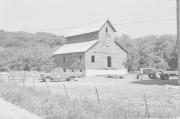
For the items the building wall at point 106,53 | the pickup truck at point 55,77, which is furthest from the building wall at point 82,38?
the pickup truck at point 55,77

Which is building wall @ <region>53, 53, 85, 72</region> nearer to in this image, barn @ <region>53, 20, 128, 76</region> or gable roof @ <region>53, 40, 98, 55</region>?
barn @ <region>53, 20, 128, 76</region>

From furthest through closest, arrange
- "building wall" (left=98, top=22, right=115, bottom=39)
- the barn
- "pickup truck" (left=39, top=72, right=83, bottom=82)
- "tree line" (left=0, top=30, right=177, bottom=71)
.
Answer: "tree line" (left=0, top=30, right=177, bottom=71)
"building wall" (left=98, top=22, right=115, bottom=39)
the barn
"pickup truck" (left=39, top=72, right=83, bottom=82)

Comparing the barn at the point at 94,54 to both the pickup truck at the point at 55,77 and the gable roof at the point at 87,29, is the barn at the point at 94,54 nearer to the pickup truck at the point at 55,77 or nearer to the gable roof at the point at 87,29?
the gable roof at the point at 87,29

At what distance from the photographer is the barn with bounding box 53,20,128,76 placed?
56344 mm

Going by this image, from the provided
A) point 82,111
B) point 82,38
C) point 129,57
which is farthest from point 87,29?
point 82,111

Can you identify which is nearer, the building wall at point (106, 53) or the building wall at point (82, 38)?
the building wall at point (106, 53)

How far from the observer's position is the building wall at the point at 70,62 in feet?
186

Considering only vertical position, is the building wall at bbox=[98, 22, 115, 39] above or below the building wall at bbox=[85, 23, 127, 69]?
above

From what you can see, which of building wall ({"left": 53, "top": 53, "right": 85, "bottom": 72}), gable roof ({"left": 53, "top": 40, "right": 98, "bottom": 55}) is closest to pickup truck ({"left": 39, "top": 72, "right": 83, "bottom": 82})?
building wall ({"left": 53, "top": 53, "right": 85, "bottom": 72})

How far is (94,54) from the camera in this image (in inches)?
2229

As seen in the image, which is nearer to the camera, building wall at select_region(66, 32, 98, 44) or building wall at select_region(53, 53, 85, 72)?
building wall at select_region(53, 53, 85, 72)

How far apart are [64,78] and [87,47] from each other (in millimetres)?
14046

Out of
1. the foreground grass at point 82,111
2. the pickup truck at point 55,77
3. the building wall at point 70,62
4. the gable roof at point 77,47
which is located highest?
the gable roof at point 77,47

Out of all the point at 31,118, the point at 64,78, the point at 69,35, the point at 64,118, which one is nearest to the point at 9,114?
the point at 31,118
